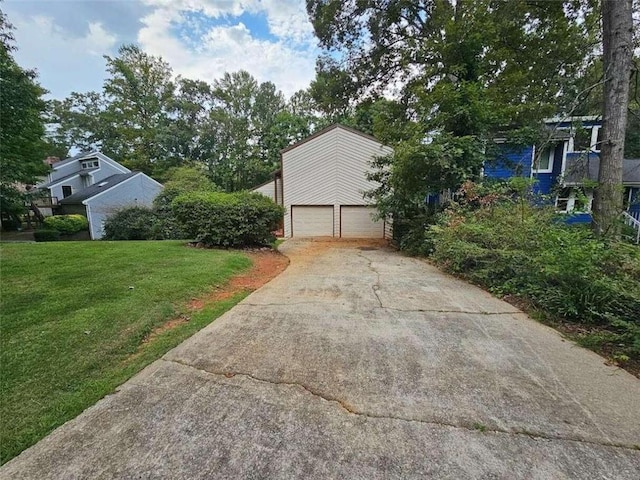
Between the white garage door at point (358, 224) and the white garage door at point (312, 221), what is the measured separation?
2.11 feet

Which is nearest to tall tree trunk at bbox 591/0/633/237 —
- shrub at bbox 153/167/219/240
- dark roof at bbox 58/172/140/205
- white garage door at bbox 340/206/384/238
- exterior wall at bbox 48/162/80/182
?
white garage door at bbox 340/206/384/238

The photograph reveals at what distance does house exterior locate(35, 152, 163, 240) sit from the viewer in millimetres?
19609

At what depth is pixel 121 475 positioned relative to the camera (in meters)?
1.46

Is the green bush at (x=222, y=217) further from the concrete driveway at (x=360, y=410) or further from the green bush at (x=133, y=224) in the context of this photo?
the green bush at (x=133, y=224)

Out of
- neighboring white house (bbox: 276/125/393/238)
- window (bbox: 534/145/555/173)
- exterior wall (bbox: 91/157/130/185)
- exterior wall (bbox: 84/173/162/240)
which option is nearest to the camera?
window (bbox: 534/145/555/173)

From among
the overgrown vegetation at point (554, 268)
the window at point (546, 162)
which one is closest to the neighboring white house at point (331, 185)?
the window at point (546, 162)

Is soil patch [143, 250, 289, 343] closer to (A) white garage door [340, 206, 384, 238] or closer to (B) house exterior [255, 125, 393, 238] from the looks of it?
(B) house exterior [255, 125, 393, 238]

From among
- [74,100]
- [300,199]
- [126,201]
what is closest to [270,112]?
[126,201]

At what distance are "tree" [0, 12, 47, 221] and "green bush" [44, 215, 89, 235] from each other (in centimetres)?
678

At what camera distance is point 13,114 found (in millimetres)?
10164

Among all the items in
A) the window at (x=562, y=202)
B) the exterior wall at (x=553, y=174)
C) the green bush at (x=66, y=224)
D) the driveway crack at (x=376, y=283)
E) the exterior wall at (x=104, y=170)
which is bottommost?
the driveway crack at (x=376, y=283)

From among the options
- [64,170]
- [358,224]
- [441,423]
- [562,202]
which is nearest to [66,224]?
[64,170]

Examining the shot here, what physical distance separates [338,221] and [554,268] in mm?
10478

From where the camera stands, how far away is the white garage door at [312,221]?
1385cm
